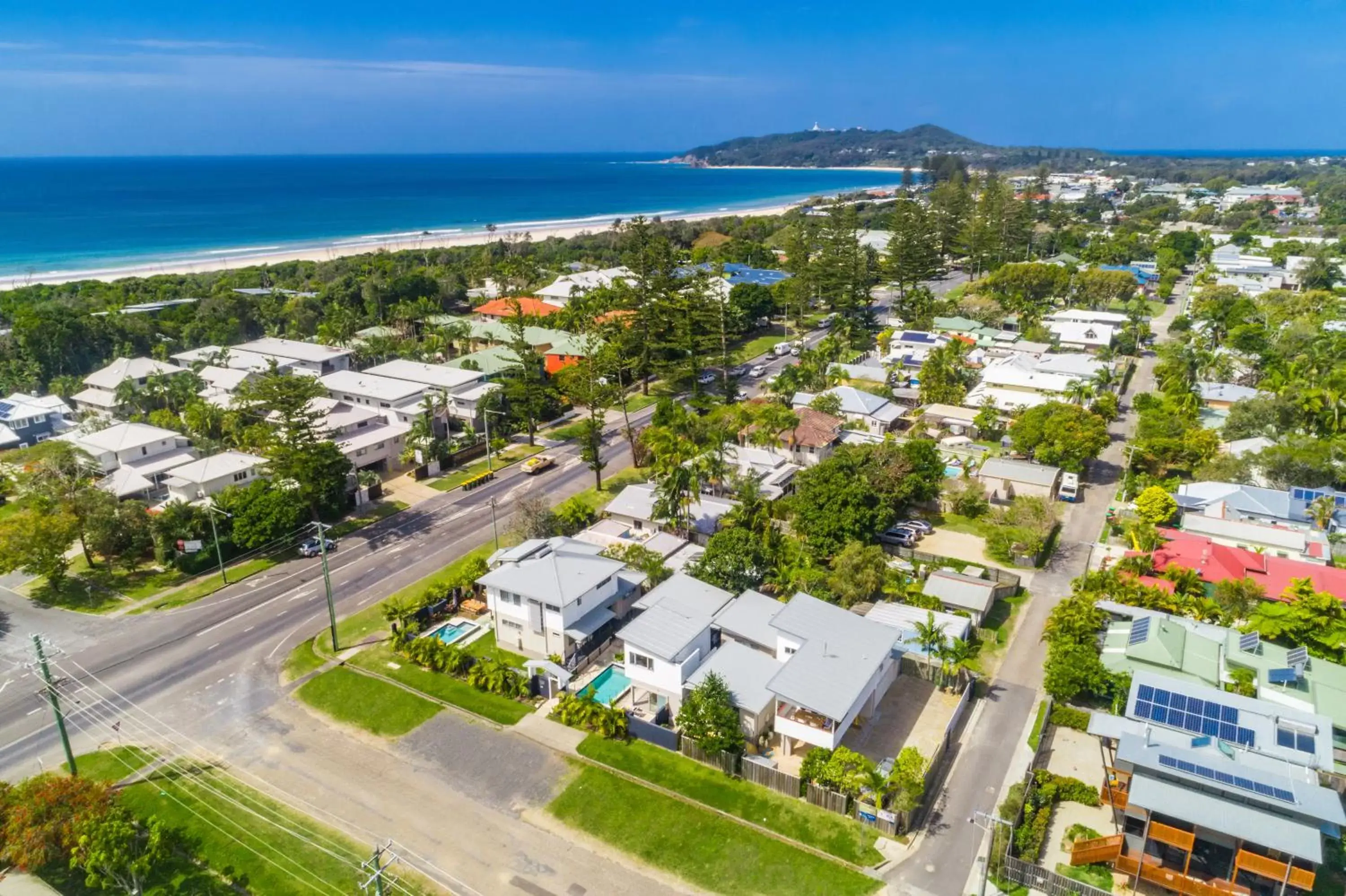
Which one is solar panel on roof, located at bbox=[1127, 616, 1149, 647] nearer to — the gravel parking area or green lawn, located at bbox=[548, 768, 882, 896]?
green lawn, located at bbox=[548, 768, 882, 896]

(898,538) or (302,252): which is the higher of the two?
(302,252)

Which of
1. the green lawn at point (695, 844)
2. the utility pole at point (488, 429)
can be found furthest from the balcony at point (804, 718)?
the utility pole at point (488, 429)

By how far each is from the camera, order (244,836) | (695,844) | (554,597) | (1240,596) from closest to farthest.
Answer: (695,844) → (244,836) → (554,597) → (1240,596)

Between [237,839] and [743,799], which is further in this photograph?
[743,799]

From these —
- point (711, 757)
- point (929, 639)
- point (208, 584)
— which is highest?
point (929, 639)

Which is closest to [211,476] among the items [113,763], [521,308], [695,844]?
[113,763]

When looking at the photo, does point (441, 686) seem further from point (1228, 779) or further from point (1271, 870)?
point (1271, 870)

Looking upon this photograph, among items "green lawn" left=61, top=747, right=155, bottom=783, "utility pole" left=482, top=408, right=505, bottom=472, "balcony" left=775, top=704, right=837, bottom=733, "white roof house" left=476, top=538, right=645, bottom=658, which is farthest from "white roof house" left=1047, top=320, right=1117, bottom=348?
"green lawn" left=61, top=747, right=155, bottom=783

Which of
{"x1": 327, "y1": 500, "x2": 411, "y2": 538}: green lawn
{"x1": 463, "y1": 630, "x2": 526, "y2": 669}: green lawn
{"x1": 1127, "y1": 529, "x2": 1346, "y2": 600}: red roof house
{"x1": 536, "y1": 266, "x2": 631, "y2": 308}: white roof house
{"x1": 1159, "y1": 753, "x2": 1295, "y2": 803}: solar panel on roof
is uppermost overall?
{"x1": 536, "y1": 266, "x2": 631, "y2": 308}: white roof house
